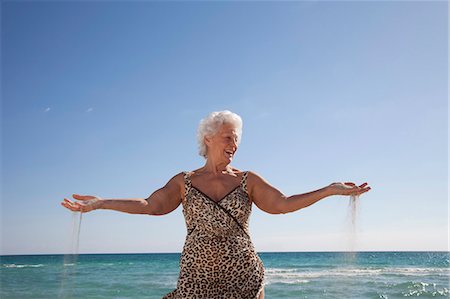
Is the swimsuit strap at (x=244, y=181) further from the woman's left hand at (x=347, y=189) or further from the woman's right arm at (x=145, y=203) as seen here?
the woman's left hand at (x=347, y=189)

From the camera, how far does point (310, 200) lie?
3684 mm

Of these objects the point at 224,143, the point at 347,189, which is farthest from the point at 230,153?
the point at 347,189

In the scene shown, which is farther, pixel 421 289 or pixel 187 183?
pixel 421 289

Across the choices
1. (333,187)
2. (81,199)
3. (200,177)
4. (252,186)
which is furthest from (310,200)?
(81,199)

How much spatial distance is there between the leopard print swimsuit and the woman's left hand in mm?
645

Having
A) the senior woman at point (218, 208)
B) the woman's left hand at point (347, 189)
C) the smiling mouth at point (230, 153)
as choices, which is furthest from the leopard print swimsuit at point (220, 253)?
the woman's left hand at point (347, 189)

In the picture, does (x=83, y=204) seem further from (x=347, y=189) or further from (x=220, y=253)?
(x=347, y=189)

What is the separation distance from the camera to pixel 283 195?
3885mm

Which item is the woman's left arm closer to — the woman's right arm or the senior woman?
the senior woman

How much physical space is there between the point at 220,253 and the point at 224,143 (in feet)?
2.38

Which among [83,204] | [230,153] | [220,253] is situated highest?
[230,153]

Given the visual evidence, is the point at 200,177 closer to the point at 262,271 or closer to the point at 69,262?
the point at 262,271

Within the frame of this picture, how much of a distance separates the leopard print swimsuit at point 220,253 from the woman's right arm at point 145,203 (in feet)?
0.60

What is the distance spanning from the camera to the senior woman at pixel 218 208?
3.78 m
